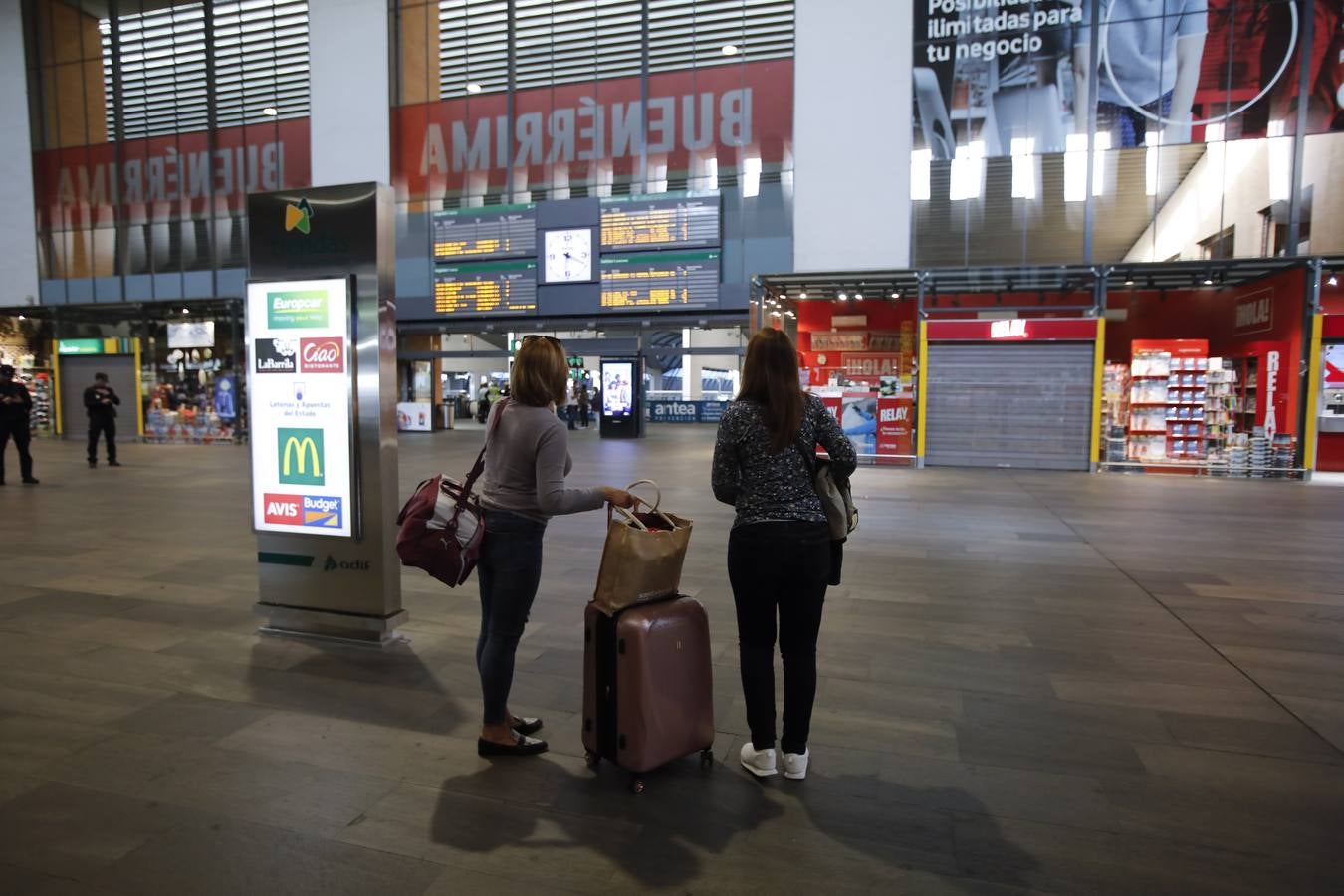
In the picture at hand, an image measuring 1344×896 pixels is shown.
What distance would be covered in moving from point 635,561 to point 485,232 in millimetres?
18580

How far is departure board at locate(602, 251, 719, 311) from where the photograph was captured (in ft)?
61.0

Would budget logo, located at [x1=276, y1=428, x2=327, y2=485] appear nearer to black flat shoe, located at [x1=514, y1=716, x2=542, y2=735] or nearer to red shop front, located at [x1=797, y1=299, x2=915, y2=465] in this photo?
black flat shoe, located at [x1=514, y1=716, x2=542, y2=735]

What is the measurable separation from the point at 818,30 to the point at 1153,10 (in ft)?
20.0

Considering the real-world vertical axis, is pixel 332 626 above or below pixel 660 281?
below

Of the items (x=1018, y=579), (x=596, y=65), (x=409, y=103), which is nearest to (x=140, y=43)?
(x=409, y=103)

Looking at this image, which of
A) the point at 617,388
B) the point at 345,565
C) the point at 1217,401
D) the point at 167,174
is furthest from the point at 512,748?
the point at 167,174

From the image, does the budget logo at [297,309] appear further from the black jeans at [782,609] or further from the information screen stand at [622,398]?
the information screen stand at [622,398]

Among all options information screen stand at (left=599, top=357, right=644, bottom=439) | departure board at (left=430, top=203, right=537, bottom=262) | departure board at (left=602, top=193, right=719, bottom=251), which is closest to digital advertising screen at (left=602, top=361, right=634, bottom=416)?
information screen stand at (left=599, top=357, right=644, bottom=439)

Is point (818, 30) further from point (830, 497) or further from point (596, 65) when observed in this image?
point (830, 497)

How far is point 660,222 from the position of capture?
739 inches

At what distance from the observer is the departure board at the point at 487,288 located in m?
19.9

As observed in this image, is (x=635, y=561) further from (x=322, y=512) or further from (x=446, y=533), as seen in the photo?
(x=322, y=512)

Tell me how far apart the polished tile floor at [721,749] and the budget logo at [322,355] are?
154cm

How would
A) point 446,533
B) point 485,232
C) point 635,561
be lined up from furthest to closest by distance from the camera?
point 485,232 < point 446,533 < point 635,561
